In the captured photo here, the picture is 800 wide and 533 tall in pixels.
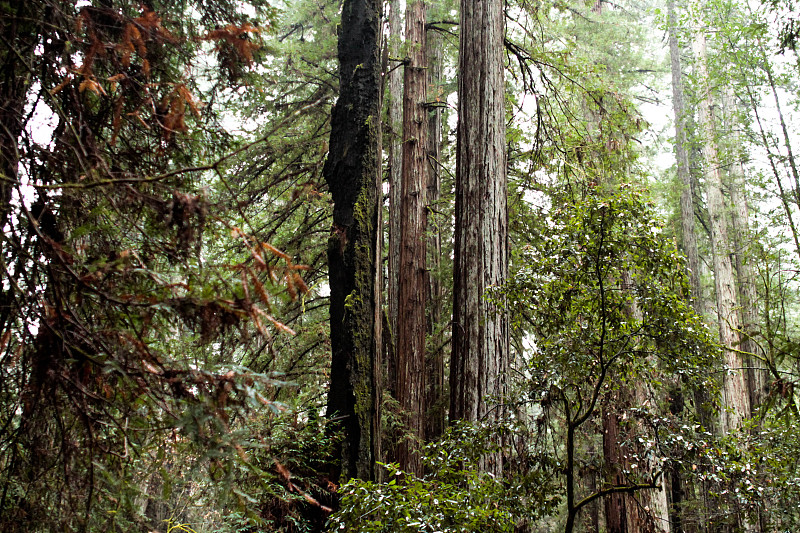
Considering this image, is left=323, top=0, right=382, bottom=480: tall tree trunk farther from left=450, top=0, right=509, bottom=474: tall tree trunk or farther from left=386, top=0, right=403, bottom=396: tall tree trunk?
left=386, top=0, right=403, bottom=396: tall tree trunk

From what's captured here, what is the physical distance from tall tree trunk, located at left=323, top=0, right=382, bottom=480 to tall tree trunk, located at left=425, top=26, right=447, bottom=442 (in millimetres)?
3414

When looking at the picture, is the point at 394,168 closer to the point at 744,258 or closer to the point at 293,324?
the point at 293,324

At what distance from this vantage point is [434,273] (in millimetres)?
11836

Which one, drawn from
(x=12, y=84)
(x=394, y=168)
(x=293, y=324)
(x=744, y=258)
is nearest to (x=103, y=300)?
(x=12, y=84)

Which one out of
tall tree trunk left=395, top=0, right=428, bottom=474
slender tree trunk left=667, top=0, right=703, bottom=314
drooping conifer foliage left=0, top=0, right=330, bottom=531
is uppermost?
slender tree trunk left=667, top=0, right=703, bottom=314

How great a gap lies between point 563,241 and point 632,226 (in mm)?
549

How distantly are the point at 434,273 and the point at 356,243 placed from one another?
6506mm

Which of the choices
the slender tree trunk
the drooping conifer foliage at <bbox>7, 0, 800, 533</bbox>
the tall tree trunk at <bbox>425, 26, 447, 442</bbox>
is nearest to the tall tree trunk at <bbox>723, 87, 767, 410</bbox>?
the slender tree trunk

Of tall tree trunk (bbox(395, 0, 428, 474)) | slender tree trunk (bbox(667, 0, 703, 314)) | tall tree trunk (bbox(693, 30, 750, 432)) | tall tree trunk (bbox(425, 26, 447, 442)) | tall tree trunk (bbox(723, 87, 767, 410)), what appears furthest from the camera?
slender tree trunk (bbox(667, 0, 703, 314))

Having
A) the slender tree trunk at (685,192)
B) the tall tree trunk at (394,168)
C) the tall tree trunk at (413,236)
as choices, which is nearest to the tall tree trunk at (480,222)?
the tall tree trunk at (394,168)

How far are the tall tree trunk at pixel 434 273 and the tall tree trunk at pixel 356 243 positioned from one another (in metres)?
3.41

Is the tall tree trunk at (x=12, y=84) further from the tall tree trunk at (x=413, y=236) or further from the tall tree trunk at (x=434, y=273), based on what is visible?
the tall tree trunk at (x=434, y=273)

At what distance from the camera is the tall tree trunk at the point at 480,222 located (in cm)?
516

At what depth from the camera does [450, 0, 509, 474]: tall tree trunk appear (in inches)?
203
